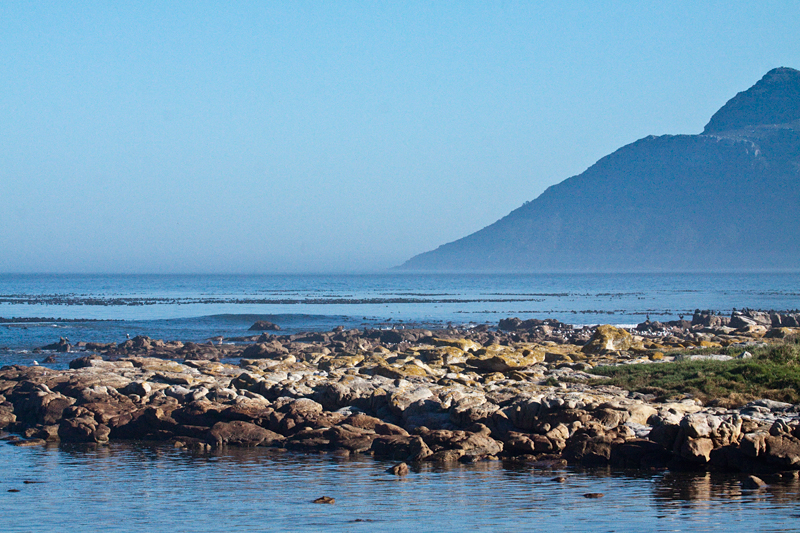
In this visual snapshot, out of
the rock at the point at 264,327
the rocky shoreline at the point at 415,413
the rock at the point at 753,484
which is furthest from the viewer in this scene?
the rock at the point at 264,327

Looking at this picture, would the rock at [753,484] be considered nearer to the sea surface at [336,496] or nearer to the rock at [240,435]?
the sea surface at [336,496]

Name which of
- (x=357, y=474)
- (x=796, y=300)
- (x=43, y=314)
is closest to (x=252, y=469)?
(x=357, y=474)

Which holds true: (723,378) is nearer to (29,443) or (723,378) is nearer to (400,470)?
(400,470)

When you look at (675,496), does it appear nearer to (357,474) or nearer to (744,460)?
(744,460)

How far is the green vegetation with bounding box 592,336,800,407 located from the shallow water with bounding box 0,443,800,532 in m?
5.31

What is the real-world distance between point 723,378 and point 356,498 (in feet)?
38.4

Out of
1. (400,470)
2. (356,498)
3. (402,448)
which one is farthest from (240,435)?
(356,498)

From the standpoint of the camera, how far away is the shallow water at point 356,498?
1285cm

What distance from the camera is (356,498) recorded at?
47.3ft

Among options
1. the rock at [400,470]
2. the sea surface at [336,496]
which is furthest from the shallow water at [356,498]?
the rock at [400,470]

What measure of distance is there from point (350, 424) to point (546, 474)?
5.40 m

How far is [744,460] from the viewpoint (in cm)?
1588

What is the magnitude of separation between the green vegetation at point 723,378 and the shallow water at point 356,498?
531 cm

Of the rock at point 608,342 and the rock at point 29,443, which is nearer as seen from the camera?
the rock at point 29,443
